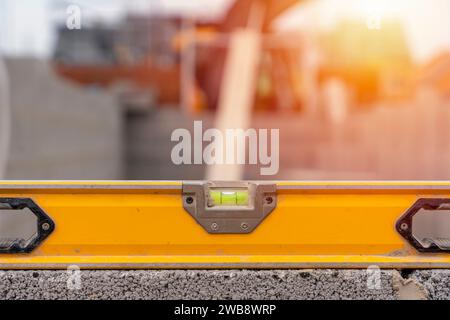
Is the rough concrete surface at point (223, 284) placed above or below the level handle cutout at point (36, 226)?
below

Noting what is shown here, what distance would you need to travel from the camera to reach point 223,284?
5.93 ft

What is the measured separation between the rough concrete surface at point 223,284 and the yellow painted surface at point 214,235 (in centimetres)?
2

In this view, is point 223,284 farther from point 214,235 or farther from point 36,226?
point 36,226

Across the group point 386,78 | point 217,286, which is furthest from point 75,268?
point 386,78

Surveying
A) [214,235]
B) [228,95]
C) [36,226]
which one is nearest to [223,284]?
[214,235]

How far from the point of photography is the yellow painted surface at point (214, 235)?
5.88 ft

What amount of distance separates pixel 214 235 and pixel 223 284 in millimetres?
132

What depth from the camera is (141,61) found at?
17797 millimetres

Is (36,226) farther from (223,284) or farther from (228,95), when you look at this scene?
(228,95)

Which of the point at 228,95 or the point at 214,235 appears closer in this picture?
the point at 214,235

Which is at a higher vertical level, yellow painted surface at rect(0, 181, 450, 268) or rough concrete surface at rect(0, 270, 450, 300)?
yellow painted surface at rect(0, 181, 450, 268)

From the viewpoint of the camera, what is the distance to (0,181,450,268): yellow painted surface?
179cm

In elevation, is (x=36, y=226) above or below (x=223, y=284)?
above

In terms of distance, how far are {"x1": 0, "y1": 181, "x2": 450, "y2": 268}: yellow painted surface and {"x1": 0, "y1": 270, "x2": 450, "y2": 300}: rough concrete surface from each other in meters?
0.02
